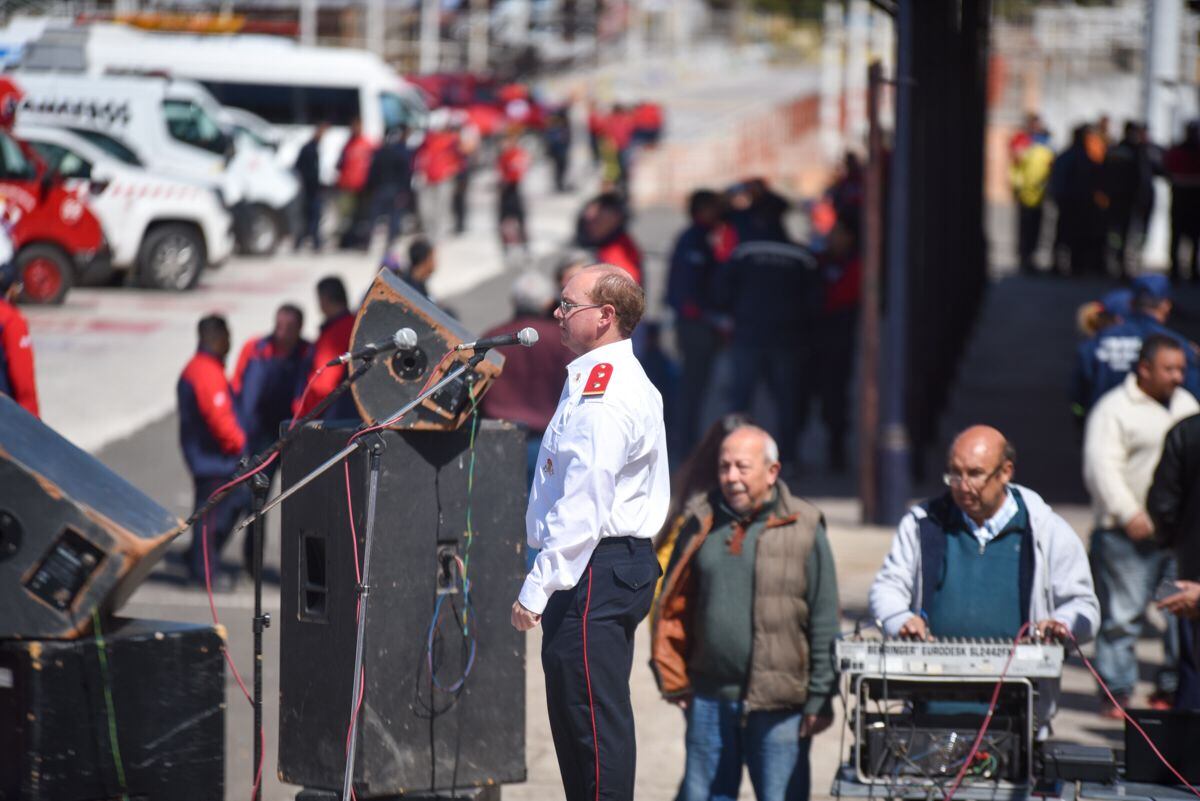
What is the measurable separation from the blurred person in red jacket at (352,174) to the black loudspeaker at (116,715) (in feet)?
65.4

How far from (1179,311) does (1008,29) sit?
31.2 metres

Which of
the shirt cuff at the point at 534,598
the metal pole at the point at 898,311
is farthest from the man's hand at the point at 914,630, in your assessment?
the metal pole at the point at 898,311

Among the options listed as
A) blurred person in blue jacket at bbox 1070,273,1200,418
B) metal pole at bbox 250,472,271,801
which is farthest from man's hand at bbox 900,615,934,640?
blurred person in blue jacket at bbox 1070,273,1200,418

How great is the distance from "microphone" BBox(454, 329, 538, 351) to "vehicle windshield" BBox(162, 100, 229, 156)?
18514 mm

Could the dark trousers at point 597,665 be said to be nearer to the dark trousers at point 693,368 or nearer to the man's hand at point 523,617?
the man's hand at point 523,617

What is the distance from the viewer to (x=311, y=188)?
80.5 ft

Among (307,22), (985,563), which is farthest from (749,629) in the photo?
(307,22)

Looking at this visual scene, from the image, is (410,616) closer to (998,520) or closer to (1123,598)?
(998,520)

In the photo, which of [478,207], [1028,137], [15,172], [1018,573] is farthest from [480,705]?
[478,207]

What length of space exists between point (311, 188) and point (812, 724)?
62.7 feet

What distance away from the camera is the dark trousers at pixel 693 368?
44.3ft

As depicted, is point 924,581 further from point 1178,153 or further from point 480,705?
point 1178,153

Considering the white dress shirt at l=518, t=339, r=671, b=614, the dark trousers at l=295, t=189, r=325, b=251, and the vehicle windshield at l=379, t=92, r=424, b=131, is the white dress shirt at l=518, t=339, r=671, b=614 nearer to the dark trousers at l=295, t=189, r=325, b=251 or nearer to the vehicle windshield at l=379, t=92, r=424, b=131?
the dark trousers at l=295, t=189, r=325, b=251

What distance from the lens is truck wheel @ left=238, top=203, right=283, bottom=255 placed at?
77.9 feet
